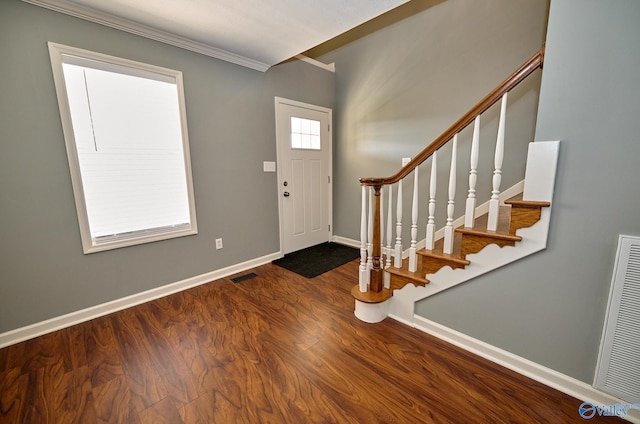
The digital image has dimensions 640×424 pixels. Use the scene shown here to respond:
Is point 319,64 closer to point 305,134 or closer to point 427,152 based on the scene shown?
point 305,134

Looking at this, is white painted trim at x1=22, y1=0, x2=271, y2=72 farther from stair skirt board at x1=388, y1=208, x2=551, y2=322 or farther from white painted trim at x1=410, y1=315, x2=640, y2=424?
white painted trim at x1=410, y1=315, x2=640, y2=424

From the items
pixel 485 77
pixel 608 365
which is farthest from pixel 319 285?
pixel 485 77

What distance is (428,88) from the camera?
280 cm

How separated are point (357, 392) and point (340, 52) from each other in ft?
13.2

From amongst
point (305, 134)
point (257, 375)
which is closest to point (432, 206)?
point (257, 375)

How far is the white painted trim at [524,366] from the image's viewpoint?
4.17 ft

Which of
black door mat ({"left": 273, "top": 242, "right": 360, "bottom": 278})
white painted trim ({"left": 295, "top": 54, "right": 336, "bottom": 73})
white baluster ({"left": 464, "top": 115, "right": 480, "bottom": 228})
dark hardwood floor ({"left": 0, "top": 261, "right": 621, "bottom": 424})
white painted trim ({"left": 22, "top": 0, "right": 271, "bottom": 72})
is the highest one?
white painted trim ({"left": 295, "top": 54, "right": 336, "bottom": 73})

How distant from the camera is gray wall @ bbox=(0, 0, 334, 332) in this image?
1.73 meters

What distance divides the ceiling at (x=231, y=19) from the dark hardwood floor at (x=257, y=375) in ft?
7.86

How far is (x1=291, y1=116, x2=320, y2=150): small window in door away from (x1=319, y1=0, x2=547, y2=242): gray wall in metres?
0.39

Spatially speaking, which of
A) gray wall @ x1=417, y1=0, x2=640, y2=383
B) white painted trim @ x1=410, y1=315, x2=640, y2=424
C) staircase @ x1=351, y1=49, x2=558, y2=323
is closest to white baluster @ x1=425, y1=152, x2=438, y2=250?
staircase @ x1=351, y1=49, x2=558, y2=323

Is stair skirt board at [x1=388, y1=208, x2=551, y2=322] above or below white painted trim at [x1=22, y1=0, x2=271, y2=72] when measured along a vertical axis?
below

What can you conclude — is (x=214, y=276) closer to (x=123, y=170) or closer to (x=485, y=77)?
(x=123, y=170)

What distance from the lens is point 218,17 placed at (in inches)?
77.0
